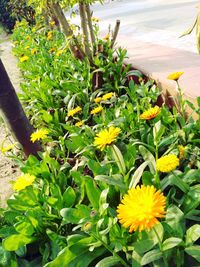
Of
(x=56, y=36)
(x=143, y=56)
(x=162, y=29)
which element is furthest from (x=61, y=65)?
(x=162, y=29)

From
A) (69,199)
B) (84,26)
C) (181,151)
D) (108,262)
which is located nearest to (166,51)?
(84,26)

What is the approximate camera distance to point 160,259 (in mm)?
1340

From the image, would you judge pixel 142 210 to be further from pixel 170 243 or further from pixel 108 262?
pixel 108 262

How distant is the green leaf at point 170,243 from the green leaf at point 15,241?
643 mm

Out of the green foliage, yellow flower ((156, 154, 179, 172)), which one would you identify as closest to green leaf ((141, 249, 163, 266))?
the green foliage

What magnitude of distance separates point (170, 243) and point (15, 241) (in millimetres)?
689

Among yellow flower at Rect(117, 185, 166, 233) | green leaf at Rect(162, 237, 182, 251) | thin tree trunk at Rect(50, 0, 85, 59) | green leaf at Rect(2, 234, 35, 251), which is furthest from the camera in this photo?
thin tree trunk at Rect(50, 0, 85, 59)

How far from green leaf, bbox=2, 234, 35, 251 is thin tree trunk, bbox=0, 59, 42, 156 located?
0.85 m

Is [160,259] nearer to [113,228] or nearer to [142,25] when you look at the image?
[113,228]

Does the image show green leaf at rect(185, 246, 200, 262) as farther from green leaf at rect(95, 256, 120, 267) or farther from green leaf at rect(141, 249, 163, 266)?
green leaf at rect(95, 256, 120, 267)

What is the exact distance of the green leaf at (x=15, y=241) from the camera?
151 cm

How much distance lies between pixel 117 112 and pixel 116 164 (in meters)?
0.65

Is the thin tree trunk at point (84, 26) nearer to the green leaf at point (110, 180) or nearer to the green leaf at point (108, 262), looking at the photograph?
the green leaf at point (110, 180)

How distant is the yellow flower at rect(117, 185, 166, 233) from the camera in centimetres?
93
